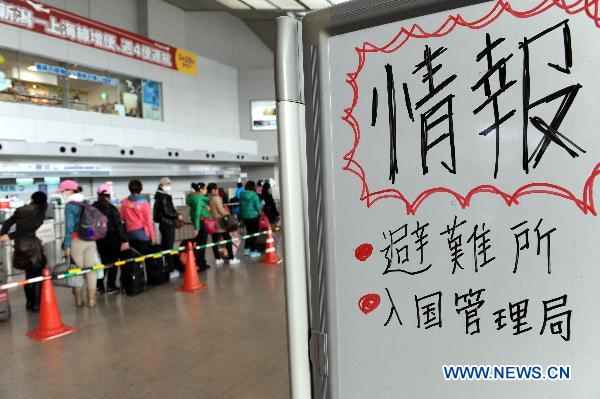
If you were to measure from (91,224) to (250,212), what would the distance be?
158 inches

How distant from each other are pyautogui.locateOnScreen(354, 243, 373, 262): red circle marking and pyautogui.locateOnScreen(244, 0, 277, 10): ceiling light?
14829 mm

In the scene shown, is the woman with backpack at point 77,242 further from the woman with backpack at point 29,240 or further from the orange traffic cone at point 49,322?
the orange traffic cone at point 49,322

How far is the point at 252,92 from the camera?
66.4ft

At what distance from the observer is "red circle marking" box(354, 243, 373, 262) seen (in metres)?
1.39

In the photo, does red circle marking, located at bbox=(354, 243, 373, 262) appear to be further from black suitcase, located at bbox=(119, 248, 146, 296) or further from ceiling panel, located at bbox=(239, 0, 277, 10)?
ceiling panel, located at bbox=(239, 0, 277, 10)

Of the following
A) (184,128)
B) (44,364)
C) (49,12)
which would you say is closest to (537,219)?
(44,364)

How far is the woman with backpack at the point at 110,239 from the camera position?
264 inches

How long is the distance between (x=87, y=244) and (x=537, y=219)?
6485mm

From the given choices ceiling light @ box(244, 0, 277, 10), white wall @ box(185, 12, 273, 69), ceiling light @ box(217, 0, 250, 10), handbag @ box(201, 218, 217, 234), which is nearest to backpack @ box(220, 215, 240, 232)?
handbag @ box(201, 218, 217, 234)

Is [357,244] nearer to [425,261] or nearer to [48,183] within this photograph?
[425,261]

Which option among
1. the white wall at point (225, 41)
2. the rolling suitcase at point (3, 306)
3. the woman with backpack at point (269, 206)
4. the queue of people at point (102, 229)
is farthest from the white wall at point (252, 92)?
the rolling suitcase at point (3, 306)

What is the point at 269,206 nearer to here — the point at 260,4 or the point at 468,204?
the point at 260,4

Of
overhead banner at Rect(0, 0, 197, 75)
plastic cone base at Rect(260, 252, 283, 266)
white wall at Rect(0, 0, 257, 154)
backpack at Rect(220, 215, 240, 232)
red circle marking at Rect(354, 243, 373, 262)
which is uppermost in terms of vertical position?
overhead banner at Rect(0, 0, 197, 75)

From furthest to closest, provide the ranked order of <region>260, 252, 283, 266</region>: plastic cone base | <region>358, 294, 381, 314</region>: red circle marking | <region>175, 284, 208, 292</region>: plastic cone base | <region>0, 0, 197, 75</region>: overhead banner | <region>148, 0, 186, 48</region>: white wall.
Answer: <region>148, 0, 186, 48</region>: white wall, <region>0, 0, 197, 75</region>: overhead banner, <region>260, 252, 283, 266</region>: plastic cone base, <region>175, 284, 208, 292</region>: plastic cone base, <region>358, 294, 381, 314</region>: red circle marking
